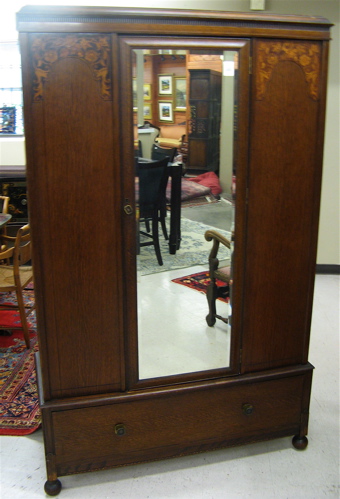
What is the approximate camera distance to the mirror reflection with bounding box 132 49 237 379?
1.92m

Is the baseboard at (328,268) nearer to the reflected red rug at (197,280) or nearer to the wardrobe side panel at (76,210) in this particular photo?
the reflected red rug at (197,280)

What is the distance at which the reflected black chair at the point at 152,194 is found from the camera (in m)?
1.95

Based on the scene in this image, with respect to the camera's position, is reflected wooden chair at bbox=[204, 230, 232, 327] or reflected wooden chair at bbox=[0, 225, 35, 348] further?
reflected wooden chair at bbox=[0, 225, 35, 348]

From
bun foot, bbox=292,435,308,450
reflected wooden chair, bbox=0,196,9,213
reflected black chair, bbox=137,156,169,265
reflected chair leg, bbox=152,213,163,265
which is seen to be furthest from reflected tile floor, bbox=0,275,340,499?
reflected wooden chair, bbox=0,196,9,213

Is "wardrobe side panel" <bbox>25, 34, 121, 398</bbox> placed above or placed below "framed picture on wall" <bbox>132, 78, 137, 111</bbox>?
below

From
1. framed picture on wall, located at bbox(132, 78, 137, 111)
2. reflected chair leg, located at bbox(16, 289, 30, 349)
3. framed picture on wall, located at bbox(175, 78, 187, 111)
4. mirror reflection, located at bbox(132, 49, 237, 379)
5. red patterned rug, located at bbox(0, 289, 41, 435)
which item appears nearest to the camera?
framed picture on wall, located at bbox(132, 78, 137, 111)

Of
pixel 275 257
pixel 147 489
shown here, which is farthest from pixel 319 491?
pixel 275 257

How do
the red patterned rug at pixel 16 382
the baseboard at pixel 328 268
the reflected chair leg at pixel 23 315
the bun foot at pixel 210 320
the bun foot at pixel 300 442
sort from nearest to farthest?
the bun foot at pixel 210 320
the bun foot at pixel 300 442
the red patterned rug at pixel 16 382
the reflected chair leg at pixel 23 315
the baseboard at pixel 328 268

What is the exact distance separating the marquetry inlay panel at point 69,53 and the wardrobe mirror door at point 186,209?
14 cm

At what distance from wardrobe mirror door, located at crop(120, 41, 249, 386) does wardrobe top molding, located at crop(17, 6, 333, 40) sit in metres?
0.07

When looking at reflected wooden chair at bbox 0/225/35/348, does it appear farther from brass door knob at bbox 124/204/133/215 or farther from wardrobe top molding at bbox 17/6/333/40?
wardrobe top molding at bbox 17/6/333/40

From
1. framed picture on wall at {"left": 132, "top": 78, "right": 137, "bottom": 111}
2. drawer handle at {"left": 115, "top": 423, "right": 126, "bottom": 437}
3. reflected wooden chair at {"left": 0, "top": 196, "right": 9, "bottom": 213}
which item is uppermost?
framed picture on wall at {"left": 132, "top": 78, "right": 137, "bottom": 111}

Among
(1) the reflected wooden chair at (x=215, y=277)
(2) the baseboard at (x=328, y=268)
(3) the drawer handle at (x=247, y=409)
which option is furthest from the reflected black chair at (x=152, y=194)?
(2) the baseboard at (x=328, y=268)

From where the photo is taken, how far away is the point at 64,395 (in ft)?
6.65
